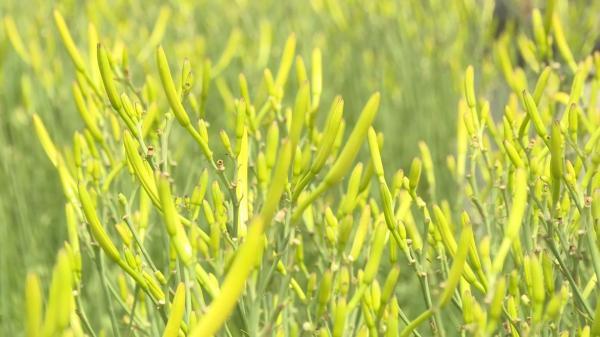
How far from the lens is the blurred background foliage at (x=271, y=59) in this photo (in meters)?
1.83

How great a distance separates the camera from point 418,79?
7.59ft

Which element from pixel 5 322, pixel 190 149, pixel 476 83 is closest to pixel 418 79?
pixel 476 83

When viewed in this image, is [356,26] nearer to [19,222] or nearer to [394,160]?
[394,160]

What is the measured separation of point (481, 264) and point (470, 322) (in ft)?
0.35

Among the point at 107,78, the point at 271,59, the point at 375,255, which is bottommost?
the point at 375,255

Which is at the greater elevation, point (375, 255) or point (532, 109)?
point (532, 109)

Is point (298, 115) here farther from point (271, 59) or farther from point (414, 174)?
point (271, 59)

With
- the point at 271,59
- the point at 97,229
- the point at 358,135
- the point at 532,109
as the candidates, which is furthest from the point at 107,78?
the point at 271,59

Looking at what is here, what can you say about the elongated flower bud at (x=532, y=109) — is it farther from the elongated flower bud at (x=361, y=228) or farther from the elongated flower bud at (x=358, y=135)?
the elongated flower bud at (x=358, y=135)

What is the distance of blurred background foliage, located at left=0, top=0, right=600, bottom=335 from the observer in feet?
6.02

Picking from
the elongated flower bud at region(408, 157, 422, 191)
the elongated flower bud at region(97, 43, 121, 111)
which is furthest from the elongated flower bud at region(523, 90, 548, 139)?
the elongated flower bud at region(97, 43, 121, 111)

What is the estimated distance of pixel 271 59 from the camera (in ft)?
8.55

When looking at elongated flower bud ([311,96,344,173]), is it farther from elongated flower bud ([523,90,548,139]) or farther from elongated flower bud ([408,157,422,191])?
elongated flower bud ([523,90,548,139])

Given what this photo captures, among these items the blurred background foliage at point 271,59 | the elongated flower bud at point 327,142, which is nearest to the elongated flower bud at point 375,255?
the elongated flower bud at point 327,142
